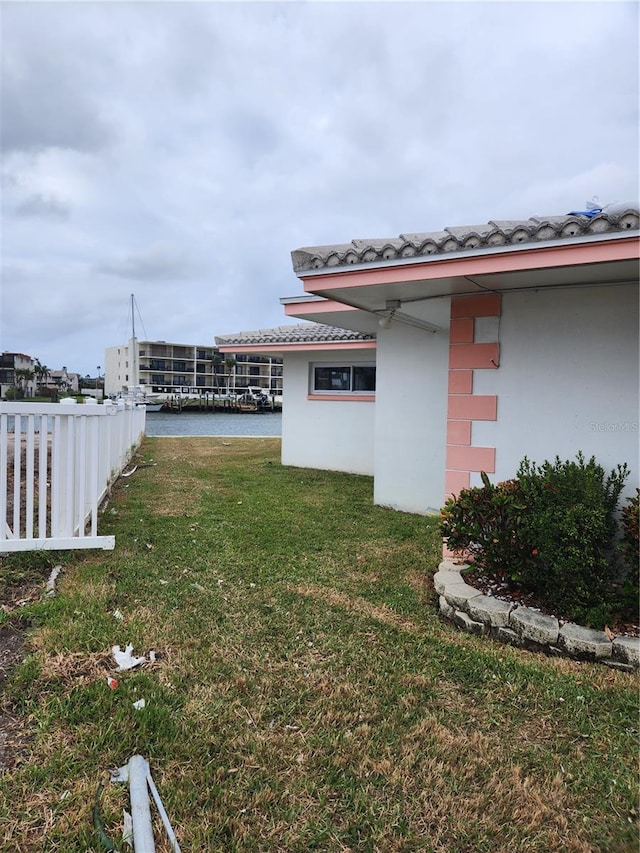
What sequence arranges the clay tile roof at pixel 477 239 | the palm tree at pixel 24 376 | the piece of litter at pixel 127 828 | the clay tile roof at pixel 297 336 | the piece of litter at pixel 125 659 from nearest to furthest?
the piece of litter at pixel 127 828 < the piece of litter at pixel 125 659 < the clay tile roof at pixel 477 239 < the clay tile roof at pixel 297 336 < the palm tree at pixel 24 376

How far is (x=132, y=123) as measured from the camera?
902cm

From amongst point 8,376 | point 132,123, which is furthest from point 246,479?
point 8,376

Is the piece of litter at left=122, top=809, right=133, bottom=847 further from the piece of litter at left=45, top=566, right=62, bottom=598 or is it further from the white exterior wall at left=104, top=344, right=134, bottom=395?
the white exterior wall at left=104, top=344, right=134, bottom=395

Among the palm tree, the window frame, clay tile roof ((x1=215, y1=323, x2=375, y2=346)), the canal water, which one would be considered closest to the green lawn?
clay tile roof ((x1=215, y1=323, x2=375, y2=346))

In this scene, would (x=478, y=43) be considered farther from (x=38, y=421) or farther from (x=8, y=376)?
(x=8, y=376)

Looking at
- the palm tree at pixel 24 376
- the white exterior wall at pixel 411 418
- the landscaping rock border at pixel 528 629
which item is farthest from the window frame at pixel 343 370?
the palm tree at pixel 24 376

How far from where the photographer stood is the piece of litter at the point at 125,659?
3.01m

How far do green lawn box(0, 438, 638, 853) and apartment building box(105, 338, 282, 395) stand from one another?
90.1 m

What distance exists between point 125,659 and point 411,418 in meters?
5.54

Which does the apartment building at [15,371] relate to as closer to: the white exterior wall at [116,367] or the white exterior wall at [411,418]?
the white exterior wall at [116,367]

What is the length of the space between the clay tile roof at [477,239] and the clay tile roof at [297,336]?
195 inches

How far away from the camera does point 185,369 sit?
102 m

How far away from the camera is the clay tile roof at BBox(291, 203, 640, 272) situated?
3.49 metres

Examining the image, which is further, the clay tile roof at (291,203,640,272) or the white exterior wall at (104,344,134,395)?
the white exterior wall at (104,344,134,395)
